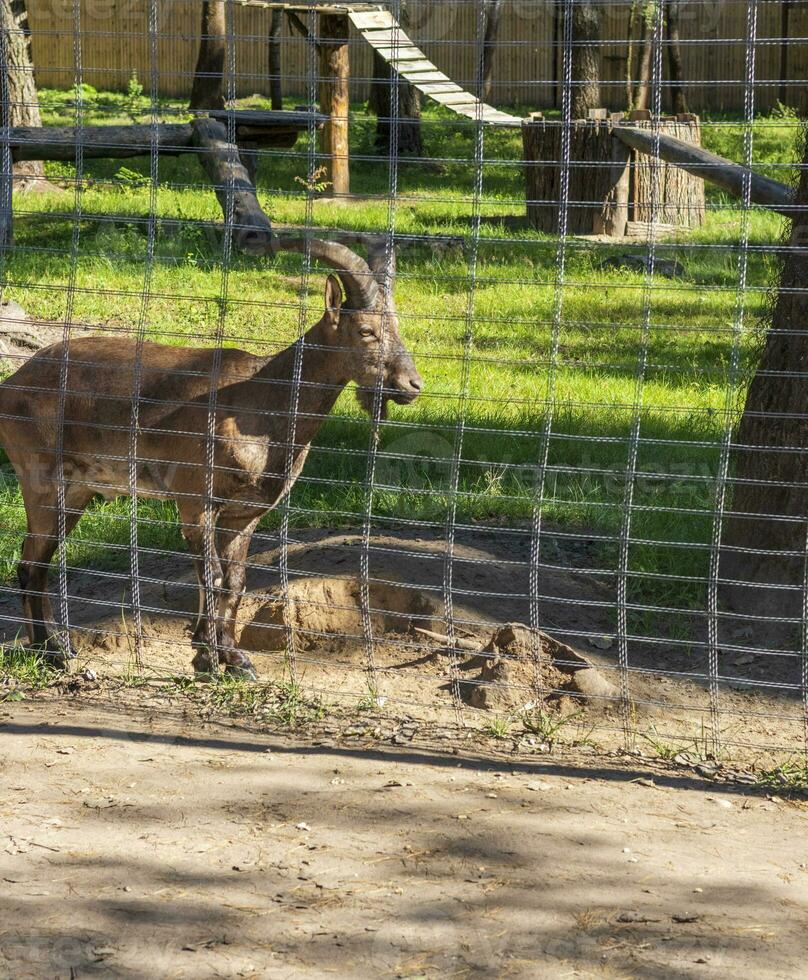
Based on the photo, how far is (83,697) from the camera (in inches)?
194

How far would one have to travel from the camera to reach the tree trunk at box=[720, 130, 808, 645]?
498 cm

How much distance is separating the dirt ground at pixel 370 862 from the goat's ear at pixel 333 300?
5.72ft

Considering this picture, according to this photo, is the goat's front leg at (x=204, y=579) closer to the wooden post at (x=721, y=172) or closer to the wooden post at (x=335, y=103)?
the wooden post at (x=721, y=172)

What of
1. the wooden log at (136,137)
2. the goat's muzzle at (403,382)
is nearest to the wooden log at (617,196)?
the wooden log at (136,137)

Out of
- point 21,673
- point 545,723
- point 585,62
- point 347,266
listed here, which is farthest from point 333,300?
point 585,62

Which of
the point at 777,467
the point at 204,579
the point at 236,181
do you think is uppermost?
the point at 236,181

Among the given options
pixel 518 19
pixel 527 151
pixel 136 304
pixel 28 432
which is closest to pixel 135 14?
pixel 518 19

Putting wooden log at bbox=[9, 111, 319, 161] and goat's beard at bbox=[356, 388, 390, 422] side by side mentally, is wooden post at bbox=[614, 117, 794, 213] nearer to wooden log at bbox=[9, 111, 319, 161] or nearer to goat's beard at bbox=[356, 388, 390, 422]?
goat's beard at bbox=[356, 388, 390, 422]

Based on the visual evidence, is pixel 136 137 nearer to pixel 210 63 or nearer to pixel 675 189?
pixel 675 189

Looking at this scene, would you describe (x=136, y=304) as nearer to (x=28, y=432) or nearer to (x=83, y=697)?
(x=28, y=432)

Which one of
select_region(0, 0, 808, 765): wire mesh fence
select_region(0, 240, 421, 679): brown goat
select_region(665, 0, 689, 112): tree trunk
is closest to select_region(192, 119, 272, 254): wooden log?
select_region(0, 0, 808, 765): wire mesh fence

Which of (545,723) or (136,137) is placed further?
(136,137)

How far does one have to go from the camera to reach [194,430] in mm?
5215

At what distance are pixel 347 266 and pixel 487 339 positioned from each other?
4.97 m
